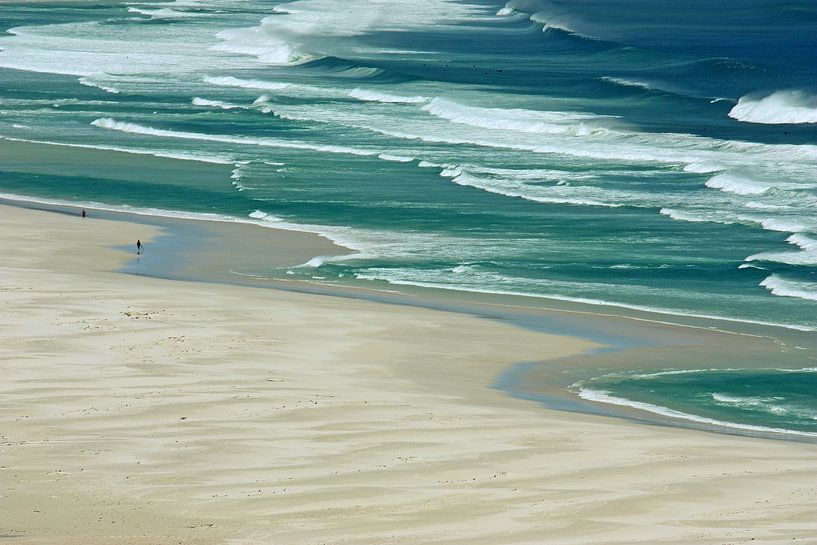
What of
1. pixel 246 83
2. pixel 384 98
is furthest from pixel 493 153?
pixel 246 83

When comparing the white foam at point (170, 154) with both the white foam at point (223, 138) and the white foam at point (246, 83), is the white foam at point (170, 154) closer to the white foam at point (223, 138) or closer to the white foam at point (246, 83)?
the white foam at point (223, 138)

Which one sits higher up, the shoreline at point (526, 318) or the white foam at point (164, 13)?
the white foam at point (164, 13)

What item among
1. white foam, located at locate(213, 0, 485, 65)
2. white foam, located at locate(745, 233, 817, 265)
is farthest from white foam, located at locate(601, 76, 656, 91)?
white foam, located at locate(745, 233, 817, 265)

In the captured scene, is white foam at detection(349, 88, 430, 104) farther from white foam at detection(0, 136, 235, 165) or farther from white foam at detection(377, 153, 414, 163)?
white foam at detection(0, 136, 235, 165)

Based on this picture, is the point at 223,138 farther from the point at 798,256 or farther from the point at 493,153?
the point at 798,256

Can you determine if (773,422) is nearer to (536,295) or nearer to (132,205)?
(536,295)

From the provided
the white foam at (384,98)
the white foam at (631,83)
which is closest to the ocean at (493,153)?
the white foam at (384,98)
